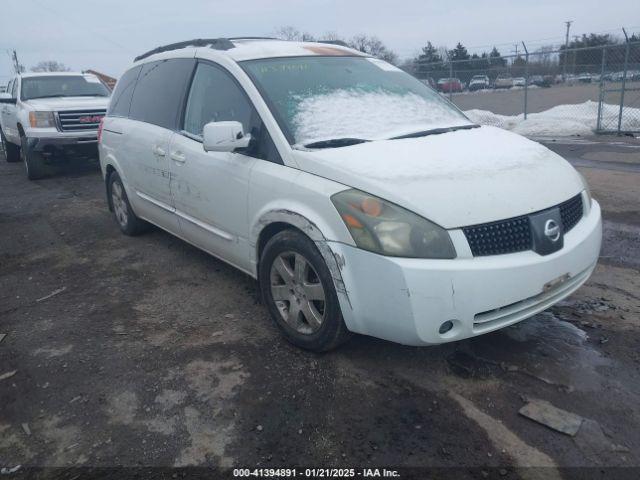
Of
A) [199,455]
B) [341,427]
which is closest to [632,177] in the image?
[341,427]

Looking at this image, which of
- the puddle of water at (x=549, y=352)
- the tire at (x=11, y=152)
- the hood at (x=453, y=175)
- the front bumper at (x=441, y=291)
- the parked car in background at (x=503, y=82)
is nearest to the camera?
the front bumper at (x=441, y=291)

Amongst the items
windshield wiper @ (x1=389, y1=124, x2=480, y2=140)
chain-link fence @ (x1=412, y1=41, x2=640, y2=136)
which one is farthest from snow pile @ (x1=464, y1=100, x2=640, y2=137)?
windshield wiper @ (x1=389, y1=124, x2=480, y2=140)

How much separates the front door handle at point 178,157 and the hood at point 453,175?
131cm

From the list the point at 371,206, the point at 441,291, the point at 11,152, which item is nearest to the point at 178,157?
the point at 371,206

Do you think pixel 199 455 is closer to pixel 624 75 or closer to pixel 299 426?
pixel 299 426

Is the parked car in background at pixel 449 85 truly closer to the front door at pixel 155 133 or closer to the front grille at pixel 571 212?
the front door at pixel 155 133

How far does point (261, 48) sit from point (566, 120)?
1270 cm

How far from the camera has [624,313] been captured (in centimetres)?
360

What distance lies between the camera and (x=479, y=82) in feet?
62.1

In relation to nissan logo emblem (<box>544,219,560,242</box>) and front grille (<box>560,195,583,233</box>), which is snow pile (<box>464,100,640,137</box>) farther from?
nissan logo emblem (<box>544,219,560,242</box>)

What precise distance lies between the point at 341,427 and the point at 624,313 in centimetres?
221

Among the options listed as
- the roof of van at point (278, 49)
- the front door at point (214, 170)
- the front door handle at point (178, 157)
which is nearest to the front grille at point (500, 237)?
the front door at point (214, 170)

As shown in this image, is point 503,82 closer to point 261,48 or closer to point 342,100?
point 261,48

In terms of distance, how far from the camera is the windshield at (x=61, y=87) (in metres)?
10.8
